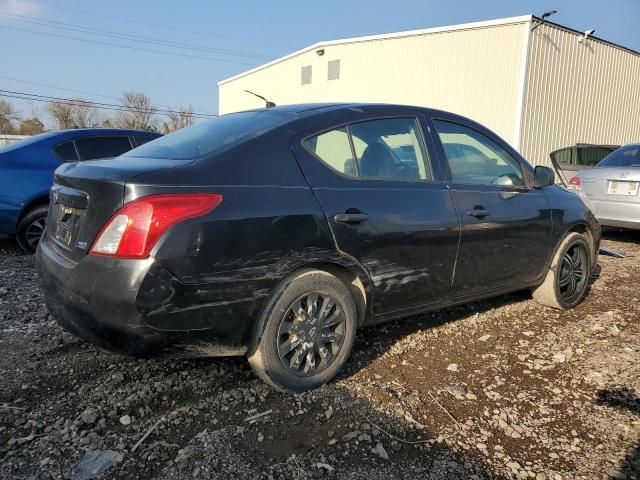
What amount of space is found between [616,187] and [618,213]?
36 cm

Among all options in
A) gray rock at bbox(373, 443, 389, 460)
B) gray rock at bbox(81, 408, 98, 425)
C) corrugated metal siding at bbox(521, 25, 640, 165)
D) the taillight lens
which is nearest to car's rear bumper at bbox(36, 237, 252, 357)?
gray rock at bbox(81, 408, 98, 425)

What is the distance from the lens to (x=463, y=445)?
237 centimetres

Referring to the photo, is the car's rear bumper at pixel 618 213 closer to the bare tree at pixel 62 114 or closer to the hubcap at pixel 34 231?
the hubcap at pixel 34 231

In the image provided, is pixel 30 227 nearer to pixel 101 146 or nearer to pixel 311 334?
pixel 101 146

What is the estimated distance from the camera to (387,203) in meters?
2.96

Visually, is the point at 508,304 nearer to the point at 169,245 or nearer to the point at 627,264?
the point at 627,264

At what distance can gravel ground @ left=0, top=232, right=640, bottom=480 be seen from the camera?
2207mm

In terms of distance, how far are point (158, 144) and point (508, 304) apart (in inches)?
127

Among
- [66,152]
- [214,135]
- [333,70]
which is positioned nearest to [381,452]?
[214,135]

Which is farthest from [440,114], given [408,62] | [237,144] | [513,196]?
[408,62]

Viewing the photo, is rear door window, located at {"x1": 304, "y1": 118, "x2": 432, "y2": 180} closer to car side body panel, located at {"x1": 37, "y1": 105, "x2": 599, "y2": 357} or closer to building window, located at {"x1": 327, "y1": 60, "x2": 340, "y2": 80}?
car side body panel, located at {"x1": 37, "y1": 105, "x2": 599, "y2": 357}

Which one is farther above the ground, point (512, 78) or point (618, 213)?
point (512, 78)

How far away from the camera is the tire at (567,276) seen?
14.0ft

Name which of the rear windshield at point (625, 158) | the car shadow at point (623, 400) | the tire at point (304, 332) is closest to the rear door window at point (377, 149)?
the tire at point (304, 332)
